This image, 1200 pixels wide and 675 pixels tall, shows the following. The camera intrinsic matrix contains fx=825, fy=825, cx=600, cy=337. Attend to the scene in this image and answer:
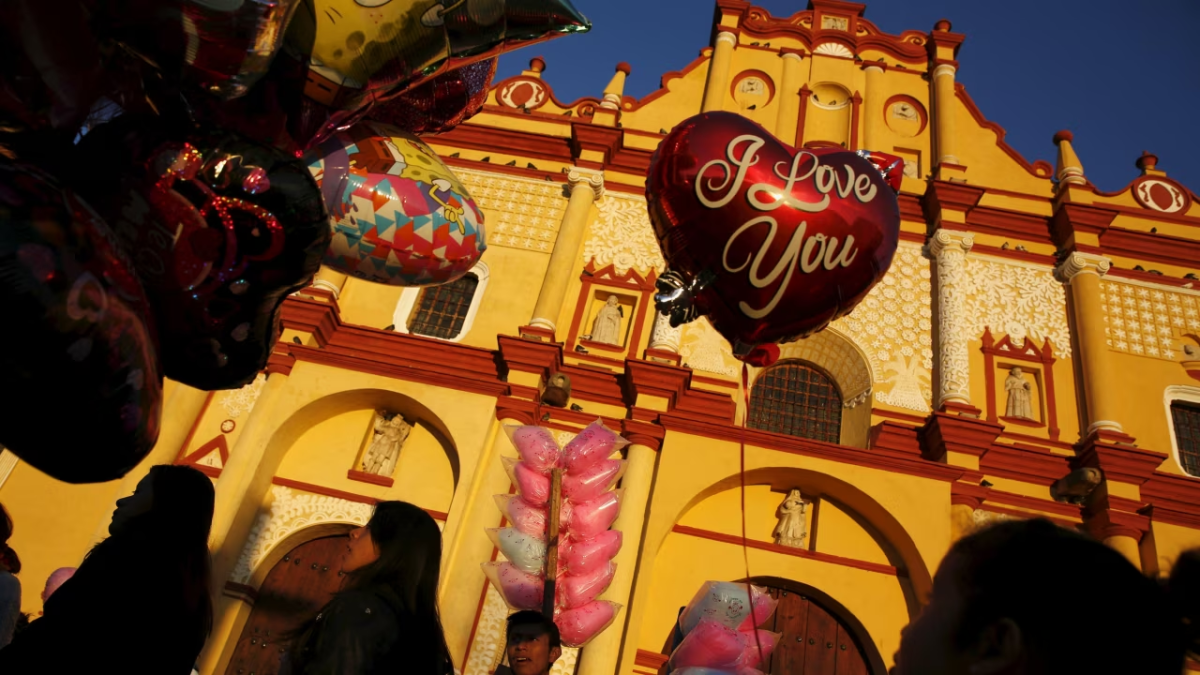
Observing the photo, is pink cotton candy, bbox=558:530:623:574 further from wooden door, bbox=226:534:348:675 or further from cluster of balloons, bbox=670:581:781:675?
wooden door, bbox=226:534:348:675

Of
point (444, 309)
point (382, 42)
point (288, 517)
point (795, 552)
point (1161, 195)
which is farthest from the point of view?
point (1161, 195)

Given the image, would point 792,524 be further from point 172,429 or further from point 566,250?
point 172,429

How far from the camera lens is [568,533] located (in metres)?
4.68

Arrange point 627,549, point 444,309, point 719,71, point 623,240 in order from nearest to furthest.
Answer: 1. point 627,549
2. point 444,309
3. point 623,240
4. point 719,71

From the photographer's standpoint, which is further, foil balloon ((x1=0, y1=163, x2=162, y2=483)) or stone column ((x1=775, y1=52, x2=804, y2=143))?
stone column ((x1=775, y1=52, x2=804, y2=143))

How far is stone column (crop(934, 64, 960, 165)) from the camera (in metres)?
12.5

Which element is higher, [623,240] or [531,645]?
[623,240]

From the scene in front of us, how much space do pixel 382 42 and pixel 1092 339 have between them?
10677mm

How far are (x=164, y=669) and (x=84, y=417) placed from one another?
2.91ft

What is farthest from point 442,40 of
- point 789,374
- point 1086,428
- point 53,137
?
point 1086,428

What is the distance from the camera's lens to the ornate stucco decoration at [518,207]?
11727mm

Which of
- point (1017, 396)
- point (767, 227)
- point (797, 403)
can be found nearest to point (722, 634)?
point (767, 227)

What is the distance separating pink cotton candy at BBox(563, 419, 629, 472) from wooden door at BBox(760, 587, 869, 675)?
450 cm

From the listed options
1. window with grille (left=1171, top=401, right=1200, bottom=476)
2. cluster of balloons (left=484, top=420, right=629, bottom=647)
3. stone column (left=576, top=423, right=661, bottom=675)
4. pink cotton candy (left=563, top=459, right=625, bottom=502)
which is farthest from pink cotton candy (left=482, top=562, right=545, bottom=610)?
window with grille (left=1171, top=401, right=1200, bottom=476)
